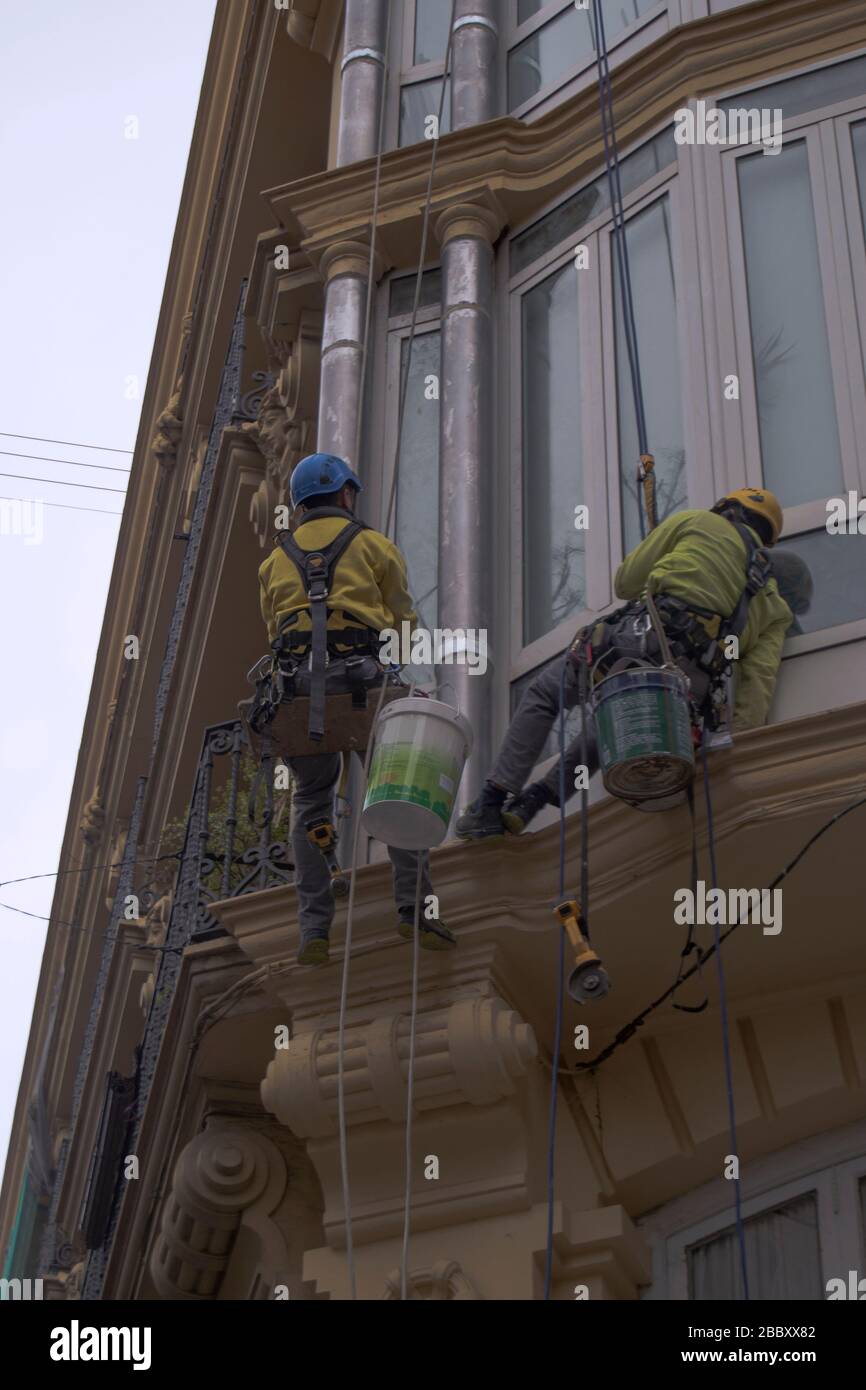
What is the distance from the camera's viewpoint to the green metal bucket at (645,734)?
824 cm

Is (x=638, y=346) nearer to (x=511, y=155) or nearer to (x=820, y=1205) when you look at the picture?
(x=511, y=155)

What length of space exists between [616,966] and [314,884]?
135cm

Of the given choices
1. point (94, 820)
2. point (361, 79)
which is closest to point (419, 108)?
point (361, 79)

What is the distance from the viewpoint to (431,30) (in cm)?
1334

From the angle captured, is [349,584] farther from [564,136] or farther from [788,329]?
[564,136]

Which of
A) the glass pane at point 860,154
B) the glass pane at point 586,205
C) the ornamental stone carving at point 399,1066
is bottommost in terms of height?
the ornamental stone carving at point 399,1066

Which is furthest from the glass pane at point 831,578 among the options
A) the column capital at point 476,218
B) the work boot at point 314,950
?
the column capital at point 476,218

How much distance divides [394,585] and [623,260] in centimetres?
240

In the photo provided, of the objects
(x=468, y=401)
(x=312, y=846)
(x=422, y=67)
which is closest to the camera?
(x=312, y=846)

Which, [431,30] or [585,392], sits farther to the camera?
[431,30]

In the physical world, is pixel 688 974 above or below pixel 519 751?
below

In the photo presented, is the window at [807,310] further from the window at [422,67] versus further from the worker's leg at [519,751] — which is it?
the window at [422,67]

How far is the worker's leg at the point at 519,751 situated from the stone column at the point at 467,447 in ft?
1.71

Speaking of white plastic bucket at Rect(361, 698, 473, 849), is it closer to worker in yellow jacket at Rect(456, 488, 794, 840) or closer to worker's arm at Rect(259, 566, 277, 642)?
worker in yellow jacket at Rect(456, 488, 794, 840)
